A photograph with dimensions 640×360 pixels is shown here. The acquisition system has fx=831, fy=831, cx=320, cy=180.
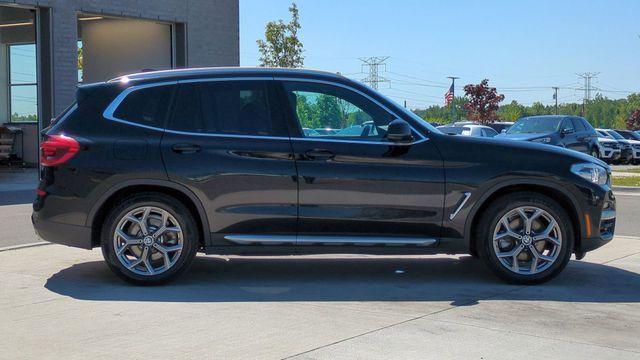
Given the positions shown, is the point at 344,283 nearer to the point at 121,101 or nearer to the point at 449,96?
the point at 121,101

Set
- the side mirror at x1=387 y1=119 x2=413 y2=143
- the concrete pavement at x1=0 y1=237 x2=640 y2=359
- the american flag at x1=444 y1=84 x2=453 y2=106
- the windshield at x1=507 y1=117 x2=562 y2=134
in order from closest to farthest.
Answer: the concrete pavement at x1=0 y1=237 x2=640 y2=359 → the side mirror at x1=387 y1=119 x2=413 y2=143 → the windshield at x1=507 y1=117 x2=562 y2=134 → the american flag at x1=444 y1=84 x2=453 y2=106

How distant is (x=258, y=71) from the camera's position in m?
7.34

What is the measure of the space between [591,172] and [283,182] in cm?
273

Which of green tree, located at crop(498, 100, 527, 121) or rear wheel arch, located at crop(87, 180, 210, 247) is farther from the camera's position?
green tree, located at crop(498, 100, 527, 121)

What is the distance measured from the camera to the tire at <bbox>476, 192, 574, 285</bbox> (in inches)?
281

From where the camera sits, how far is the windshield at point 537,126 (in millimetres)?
22188

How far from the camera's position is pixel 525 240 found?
718cm

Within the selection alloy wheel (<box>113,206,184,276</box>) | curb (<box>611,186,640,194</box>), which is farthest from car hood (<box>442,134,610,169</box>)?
curb (<box>611,186,640,194</box>)

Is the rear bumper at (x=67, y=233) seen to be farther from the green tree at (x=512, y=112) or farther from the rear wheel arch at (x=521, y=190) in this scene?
the green tree at (x=512, y=112)

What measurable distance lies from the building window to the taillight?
63.8 feet

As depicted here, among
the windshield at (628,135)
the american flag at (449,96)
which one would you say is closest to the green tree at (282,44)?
the windshield at (628,135)

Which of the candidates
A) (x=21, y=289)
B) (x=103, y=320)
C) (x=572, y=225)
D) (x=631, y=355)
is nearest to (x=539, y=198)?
(x=572, y=225)

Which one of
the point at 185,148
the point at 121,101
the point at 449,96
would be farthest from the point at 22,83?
the point at 449,96

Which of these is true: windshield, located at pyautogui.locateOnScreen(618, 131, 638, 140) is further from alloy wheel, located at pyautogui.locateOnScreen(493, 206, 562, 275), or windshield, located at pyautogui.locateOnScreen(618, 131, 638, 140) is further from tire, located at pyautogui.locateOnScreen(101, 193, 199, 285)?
tire, located at pyautogui.locateOnScreen(101, 193, 199, 285)
